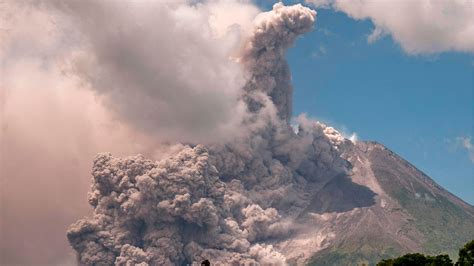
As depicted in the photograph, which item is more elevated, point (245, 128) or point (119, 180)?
point (245, 128)

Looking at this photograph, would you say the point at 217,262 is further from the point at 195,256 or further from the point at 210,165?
the point at 210,165

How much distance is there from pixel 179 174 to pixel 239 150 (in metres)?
29.4

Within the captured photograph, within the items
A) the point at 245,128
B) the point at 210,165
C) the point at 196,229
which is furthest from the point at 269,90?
the point at 196,229

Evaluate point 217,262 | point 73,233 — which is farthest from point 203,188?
point 73,233

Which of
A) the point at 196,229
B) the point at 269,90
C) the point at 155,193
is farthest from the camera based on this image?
the point at 269,90

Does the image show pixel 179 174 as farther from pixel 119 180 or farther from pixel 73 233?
pixel 73 233

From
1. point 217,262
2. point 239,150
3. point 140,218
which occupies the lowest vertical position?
point 217,262

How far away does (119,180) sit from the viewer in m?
170

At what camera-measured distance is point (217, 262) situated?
179250mm

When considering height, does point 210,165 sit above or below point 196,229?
above

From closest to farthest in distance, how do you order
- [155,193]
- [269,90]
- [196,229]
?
[155,193], [196,229], [269,90]

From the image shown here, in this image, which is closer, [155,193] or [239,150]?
[155,193]

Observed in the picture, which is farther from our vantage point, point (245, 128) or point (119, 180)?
point (245, 128)

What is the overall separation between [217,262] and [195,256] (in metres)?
5.50
